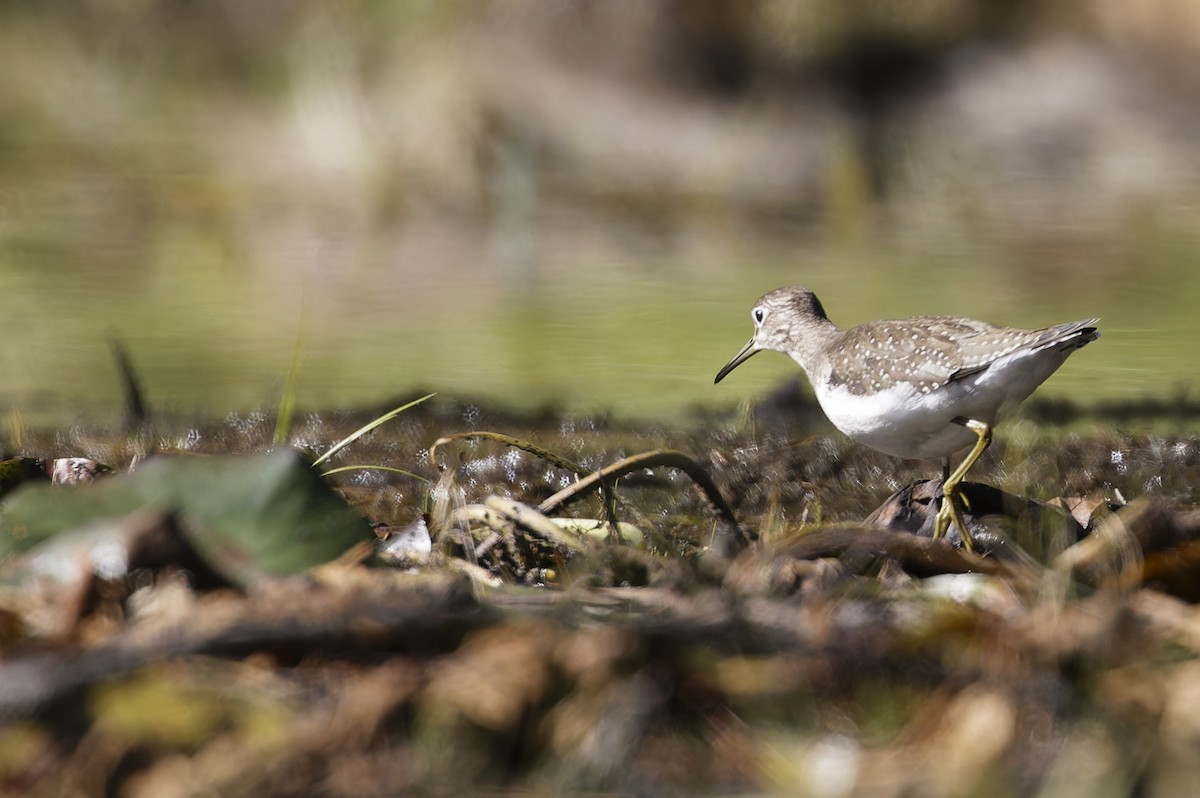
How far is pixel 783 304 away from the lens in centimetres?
444

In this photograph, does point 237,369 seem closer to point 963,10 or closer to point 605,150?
point 605,150

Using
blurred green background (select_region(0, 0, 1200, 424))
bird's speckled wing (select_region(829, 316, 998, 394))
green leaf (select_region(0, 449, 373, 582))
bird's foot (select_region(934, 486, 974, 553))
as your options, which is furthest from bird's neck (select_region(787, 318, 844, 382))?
green leaf (select_region(0, 449, 373, 582))

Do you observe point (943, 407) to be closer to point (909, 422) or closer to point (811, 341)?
point (909, 422)

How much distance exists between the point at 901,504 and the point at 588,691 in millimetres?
1112

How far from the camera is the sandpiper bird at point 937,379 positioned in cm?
317

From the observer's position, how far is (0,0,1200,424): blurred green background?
21.6ft

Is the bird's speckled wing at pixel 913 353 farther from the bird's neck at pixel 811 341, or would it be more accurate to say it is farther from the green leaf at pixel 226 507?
the green leaf at pixel 226 507

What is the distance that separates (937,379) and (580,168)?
7127 mm

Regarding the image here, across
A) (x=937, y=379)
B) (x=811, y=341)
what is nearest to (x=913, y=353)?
(x=937, y=379)

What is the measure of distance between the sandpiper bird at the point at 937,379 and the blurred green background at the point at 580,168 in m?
2.28

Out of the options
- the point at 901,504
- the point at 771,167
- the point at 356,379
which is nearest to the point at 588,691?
the point at 901,504

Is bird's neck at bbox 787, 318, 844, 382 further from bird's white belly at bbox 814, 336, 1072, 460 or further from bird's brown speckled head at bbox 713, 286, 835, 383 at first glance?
bird's white belly at bbox 814, 336, 1072, 460

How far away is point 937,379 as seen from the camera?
328 centimetres

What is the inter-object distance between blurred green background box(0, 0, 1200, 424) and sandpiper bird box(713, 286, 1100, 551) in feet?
7.48
